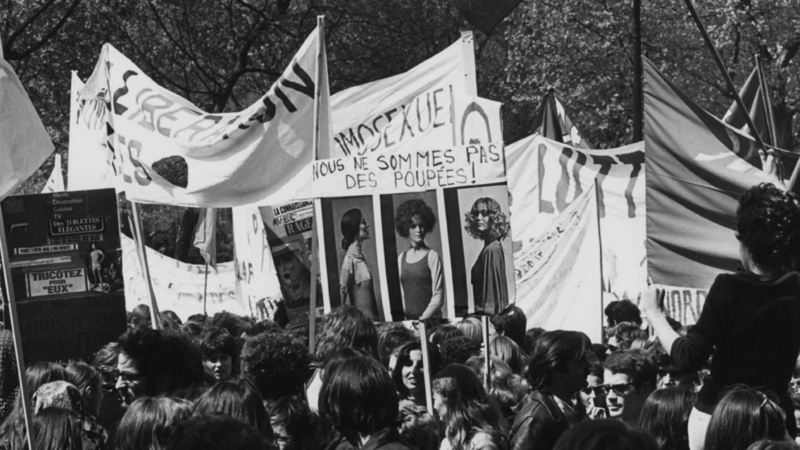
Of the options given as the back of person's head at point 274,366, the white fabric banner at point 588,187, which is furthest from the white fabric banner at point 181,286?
the back of person's head at point 274,366

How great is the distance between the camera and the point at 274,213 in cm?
1006

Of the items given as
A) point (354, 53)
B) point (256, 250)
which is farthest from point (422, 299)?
point (354, 53)

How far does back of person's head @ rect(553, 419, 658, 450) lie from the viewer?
8.93 feet

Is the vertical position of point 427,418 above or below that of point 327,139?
below

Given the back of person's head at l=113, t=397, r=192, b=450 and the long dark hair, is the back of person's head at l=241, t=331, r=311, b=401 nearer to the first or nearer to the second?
the back of person's head at l=113, t=397, r=192, b=450

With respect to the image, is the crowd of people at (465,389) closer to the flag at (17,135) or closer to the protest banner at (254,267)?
the flag at (17,135)

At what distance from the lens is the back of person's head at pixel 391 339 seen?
6.89 metres

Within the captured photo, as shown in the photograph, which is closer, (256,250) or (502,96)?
(256,250)

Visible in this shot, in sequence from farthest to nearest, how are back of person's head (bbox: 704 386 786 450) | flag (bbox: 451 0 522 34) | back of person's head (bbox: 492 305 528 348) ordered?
back of person's head (bbox: 492 305 528 348), flag (bbox: 451 0 522 34), back of person's head (bbox: 704 386 786 450)

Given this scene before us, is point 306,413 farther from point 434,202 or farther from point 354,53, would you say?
point 354,53

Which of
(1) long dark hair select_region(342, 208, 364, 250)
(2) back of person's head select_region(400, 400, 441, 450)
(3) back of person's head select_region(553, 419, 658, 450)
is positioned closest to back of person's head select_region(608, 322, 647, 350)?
(1) long dark hair select_region(342, 208, 364, 250)

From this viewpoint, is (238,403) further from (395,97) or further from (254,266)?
(254,266)

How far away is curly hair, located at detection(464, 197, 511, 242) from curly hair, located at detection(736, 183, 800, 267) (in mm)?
2490

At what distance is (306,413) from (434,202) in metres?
2.36
